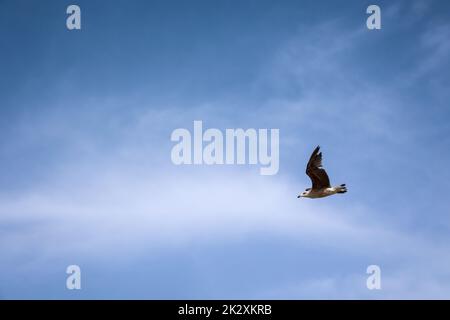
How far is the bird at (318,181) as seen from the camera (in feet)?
80.2

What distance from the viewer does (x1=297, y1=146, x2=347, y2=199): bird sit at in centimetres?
2445

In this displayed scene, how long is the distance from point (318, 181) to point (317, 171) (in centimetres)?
78

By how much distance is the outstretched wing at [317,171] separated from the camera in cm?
2439

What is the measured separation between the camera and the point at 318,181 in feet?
83.0

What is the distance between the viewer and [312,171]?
81.0 ft

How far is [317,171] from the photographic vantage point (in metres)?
24.7

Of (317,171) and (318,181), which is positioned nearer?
(317,171)
